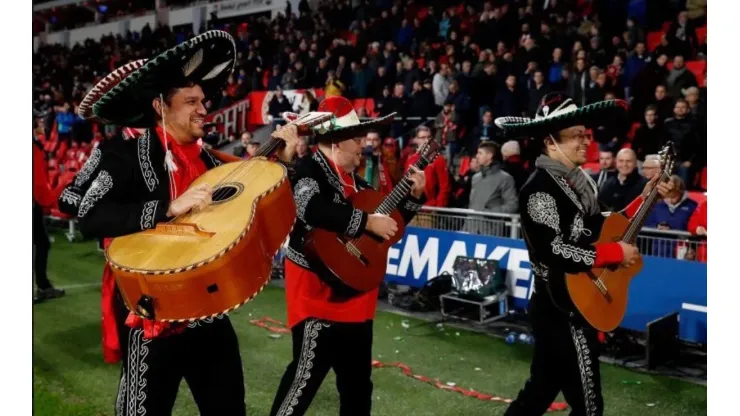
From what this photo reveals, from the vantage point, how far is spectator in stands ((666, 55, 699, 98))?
7.22 m

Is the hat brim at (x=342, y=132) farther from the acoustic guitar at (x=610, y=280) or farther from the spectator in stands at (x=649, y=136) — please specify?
the spectator in stands at (x=649, y=136)

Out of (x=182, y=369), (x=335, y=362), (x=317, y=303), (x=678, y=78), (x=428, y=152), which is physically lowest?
(x=335, y=362)

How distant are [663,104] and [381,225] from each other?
16.2 feet

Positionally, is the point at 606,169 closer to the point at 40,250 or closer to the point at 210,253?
the point at 210,253

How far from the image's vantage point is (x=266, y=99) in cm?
886

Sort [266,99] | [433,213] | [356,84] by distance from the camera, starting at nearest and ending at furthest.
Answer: [433,213], [356,84], [266,99]

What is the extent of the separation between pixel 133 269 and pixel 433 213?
4.99m

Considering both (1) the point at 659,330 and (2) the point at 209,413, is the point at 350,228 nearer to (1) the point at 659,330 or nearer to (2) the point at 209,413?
(2) the point at 209,413

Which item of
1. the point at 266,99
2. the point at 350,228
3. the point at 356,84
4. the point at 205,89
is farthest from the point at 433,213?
the point at 205,89

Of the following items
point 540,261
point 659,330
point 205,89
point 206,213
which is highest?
point 205,89

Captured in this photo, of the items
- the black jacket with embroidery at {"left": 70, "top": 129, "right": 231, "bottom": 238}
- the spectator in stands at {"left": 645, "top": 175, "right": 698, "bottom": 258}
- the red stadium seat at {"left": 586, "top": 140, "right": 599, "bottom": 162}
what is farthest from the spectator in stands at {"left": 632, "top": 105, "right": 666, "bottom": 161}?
the black jacket with embroidery at {"left": 70, "top": 129, "right": 231, "bottom": 238}

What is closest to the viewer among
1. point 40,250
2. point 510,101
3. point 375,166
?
point 375,166

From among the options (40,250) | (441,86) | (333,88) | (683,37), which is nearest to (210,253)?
(333,88)

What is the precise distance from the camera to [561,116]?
3.01 meters
